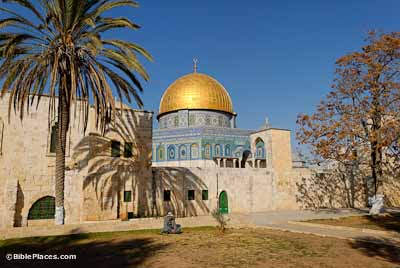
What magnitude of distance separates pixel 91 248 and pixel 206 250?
10.8 ft

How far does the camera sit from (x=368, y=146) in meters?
14.8

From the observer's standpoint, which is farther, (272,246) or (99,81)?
(99,81)

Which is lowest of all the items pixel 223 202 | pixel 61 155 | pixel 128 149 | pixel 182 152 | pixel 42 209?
pixel 223 202

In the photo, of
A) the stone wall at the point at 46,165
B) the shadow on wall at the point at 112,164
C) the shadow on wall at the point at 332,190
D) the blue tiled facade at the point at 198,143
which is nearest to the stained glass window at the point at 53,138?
the stone wall at the point at 46,165

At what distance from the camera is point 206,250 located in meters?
8.46

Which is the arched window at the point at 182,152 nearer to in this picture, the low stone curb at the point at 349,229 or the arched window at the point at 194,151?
the arched window at the point at 194,151

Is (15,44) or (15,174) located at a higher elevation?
(15,44)

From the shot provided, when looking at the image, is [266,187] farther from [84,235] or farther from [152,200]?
[84,235]

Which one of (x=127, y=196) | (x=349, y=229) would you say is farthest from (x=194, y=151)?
(x=349, y=229)

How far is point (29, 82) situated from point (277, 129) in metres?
15.3

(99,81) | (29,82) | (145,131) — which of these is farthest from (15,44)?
(145,131)

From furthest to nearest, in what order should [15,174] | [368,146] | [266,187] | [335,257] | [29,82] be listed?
1. [266,187]
2. [368,146]
3. [15,174]
4. [29,82]
5. [335,257]

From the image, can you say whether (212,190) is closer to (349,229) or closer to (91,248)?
(349,229)

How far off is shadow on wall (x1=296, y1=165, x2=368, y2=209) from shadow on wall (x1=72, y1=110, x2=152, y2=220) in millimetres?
11140
